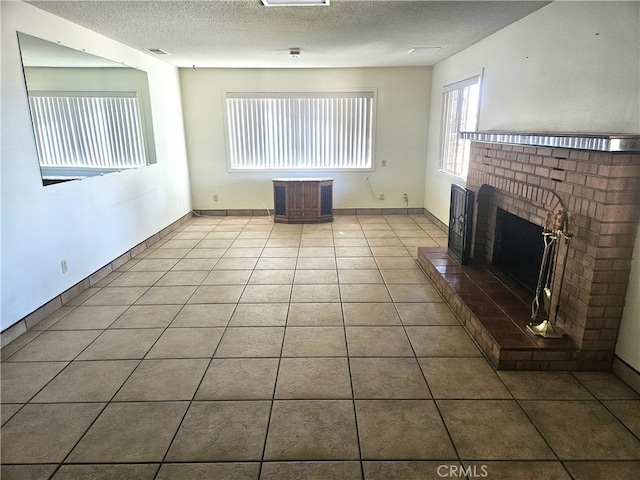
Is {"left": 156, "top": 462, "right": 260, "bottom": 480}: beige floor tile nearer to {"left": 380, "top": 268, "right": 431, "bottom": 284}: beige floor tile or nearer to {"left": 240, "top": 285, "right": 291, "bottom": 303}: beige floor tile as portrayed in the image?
{"left": 240, "top": 285, "right": 291, "bottom": 303}: beige floor tile

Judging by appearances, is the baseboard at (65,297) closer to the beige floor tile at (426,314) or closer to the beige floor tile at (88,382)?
the beige floor tile at (88,382)

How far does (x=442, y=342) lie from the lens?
8.89ft

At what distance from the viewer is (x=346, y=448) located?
1.82 metres

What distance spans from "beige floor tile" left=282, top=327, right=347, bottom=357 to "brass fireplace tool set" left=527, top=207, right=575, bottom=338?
4.06 ft

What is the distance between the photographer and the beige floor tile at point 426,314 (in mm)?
2990

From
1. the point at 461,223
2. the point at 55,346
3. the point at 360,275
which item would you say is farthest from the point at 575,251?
the point at 55,346

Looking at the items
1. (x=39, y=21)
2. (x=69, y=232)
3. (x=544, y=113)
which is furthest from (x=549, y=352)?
(x=39, y=21)

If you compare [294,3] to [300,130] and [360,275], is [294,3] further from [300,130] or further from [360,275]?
[300,130]

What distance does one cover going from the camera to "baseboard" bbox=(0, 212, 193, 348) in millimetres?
2789

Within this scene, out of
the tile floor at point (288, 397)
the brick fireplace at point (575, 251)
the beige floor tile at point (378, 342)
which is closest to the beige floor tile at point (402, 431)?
the tile floor at point (288, 397)

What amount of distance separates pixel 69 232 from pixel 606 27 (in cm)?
420

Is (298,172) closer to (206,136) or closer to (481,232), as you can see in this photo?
(206,136)

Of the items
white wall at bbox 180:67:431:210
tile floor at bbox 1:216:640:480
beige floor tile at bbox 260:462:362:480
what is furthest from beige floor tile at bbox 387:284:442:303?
white wall at bbox 180:67:431:210

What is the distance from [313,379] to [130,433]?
97 centimetres
